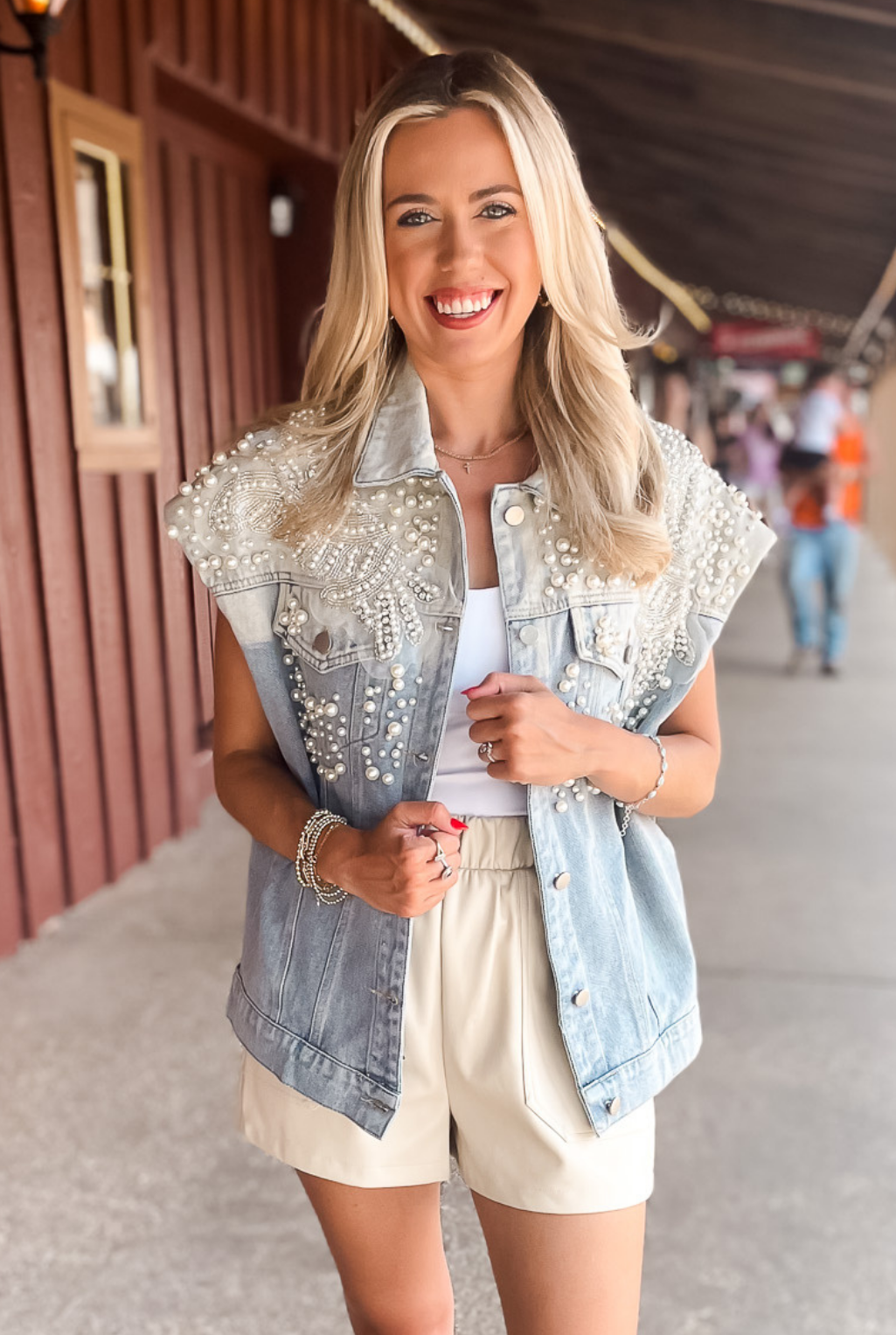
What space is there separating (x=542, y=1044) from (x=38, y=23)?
121 inches

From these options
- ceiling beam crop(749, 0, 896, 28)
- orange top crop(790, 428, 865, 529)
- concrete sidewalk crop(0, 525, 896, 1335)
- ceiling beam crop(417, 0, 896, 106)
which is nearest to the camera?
concrete sidewalk crop(0, 525, 896, 1335)

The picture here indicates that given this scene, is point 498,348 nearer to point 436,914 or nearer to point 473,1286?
point 436,914

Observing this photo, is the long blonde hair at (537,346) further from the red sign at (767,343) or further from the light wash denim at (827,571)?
the red sign at (767,343)

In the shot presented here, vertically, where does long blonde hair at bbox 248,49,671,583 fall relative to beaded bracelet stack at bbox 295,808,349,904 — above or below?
above

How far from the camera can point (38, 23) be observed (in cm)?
322

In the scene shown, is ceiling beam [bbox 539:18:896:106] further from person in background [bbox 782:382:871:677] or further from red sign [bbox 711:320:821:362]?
red sign [bbox 711:320:821:362]

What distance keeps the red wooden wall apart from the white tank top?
6.44 ft

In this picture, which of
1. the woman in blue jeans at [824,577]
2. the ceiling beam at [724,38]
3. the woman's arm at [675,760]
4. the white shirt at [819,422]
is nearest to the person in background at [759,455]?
the white shirt at [819,422]

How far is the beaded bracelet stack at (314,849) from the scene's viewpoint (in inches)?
51.8

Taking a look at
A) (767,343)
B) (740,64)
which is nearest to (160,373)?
(740,64)

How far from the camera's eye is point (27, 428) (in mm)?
3664

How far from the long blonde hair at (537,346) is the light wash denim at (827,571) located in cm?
616

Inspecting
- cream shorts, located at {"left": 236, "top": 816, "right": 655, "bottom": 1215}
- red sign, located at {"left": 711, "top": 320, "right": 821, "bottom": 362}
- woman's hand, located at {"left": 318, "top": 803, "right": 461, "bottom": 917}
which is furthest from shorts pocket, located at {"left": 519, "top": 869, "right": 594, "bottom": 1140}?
red sign, located at {"left": 711, "top": 320, "right": 821, "bottom": 362}

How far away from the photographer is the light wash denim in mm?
7258
